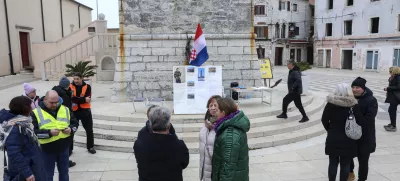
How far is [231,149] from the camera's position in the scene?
2848mm

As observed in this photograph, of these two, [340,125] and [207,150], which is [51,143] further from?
[340,125]

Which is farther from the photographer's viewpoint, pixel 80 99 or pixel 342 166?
pixel 80 99

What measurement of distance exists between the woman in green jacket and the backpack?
1.67m

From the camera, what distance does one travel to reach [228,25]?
980 cm

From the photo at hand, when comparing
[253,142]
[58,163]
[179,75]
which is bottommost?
[253,142]

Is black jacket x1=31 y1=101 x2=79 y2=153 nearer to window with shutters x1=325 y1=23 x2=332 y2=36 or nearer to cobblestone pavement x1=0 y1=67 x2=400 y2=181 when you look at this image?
cobblestone pavement x1=0 y1=67 x2=400 y2=181

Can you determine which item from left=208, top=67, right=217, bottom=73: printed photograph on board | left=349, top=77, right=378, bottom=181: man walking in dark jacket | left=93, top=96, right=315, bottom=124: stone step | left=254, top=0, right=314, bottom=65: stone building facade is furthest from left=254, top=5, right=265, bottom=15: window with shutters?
left=349, top=77, right=378, bottom=181: man walking in dark jacket

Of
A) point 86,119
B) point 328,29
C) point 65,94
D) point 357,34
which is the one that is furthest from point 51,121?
point 328,29

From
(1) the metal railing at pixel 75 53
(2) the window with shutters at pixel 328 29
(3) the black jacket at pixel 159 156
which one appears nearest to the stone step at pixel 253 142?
(3) the black jacket at pixel 159 156

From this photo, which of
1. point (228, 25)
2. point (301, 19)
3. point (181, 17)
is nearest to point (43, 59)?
point (181, 17)

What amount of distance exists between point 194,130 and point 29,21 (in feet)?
58.4

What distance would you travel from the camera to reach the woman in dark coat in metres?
3.82

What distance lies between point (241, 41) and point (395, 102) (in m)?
4.67

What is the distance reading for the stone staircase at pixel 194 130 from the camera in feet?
21.3
